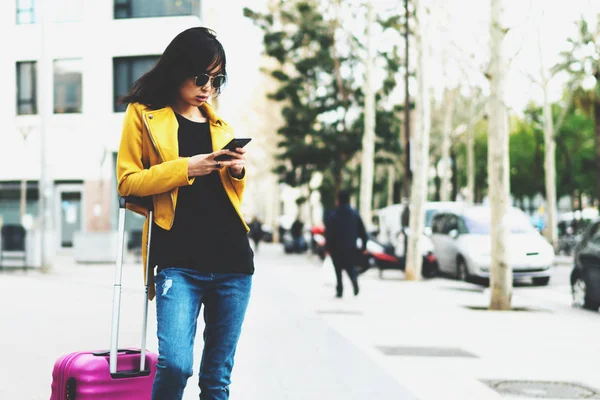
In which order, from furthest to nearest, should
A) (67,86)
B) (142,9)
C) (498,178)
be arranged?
(142,9) < (67,86) < (498,178)

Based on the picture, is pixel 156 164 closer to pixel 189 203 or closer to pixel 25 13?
pixel 189 203

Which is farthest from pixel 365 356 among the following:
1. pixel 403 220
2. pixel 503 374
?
pixel 403 220

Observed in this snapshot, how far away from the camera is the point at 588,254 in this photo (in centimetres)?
1335

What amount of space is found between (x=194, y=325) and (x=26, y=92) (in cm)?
2512

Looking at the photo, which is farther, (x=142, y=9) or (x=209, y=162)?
(x=142, y=9)

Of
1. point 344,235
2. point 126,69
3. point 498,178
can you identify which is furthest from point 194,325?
point 126,69

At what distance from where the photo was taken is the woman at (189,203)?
3.41 m

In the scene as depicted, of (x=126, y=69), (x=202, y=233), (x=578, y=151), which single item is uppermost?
(x=126, y=69)

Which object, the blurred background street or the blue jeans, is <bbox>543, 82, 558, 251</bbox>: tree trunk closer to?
the blurred background street

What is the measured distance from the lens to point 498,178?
522 inches

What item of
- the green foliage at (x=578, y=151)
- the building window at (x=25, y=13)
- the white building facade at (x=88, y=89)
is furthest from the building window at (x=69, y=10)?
the green foliage at (x=578, y=151)

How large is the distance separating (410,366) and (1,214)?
26.2m

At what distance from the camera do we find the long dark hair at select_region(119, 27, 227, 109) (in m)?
3.63

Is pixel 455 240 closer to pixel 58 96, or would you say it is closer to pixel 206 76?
pixel 58 96
